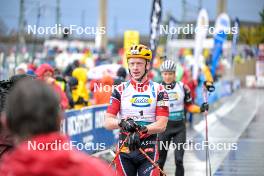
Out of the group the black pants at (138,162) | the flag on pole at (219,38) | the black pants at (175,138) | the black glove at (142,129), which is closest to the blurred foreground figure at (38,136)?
the black glove at (142,129)

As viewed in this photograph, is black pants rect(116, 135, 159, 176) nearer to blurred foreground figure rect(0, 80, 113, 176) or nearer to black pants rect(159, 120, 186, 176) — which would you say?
black pants rect(159, 120, 186, 176)

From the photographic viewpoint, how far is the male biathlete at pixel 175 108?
10.0 meters

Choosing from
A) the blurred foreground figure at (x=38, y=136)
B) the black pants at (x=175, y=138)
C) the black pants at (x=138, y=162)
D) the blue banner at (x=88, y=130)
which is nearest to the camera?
the blurred foreground figure at (x=38, y=136)

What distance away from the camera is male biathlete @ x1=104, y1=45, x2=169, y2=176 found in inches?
266

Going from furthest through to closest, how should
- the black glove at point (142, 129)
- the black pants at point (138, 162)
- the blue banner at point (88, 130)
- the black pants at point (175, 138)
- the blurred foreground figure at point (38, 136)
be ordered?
the blue banner at point (88, 130)
the black pants at point (175, 138)
the black pants at point (138, 162)
the black glove at point (142, 129)
the blurred foreground figure at point (38, 136)

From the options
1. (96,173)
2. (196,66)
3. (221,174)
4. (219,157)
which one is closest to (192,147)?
(219,157)

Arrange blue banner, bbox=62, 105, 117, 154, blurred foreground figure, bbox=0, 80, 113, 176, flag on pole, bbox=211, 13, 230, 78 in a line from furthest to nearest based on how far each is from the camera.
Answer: flag on pole, bbox=211, 13, 230, 78 < blue banner, bbox=62, 105, 117, 154 < blurred foreground figure, bbox=0, 80, 113, 176

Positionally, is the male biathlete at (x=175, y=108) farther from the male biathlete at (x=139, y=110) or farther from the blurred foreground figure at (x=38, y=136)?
the blurred foreground figure at (x=38, y=136)

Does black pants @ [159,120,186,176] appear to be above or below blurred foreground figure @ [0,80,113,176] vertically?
below

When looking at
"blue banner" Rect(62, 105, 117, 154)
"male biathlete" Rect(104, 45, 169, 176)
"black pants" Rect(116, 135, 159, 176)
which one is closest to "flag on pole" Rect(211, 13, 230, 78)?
"blue banner" Rect(62, 105, 117, 154)

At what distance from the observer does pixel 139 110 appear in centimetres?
693

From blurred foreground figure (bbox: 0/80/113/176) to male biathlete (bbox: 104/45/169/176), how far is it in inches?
144

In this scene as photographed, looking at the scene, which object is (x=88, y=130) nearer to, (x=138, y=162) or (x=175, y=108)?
(x=175, y=108)

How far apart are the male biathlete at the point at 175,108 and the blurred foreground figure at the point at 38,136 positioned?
22.8 feet
